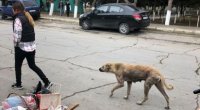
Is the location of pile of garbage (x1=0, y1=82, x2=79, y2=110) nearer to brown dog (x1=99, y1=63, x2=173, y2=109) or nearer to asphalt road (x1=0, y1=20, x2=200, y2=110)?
asphalt road (x1=0, y1=20, x2=200, y2=110)

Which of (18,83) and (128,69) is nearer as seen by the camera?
(128,69)

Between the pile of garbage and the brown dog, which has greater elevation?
the brown dog

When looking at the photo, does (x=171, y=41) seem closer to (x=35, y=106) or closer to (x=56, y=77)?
(x=56, y=77)

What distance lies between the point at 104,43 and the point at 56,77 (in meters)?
6.55

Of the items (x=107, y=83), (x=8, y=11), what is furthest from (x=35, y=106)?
(x=8, y=11)

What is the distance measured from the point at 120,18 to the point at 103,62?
8.49 m

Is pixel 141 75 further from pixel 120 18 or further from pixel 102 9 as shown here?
pixel 102 9

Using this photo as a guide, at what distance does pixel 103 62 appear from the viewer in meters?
11.7

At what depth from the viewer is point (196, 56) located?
13328 millimetres

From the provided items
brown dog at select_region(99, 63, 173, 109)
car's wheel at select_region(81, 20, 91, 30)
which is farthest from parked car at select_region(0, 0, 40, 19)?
brown dog at select_region(99, 63, 173, 109)

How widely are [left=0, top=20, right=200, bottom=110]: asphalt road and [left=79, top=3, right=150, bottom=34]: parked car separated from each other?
50 centimetres

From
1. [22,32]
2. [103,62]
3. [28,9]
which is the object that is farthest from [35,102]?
[28,9]

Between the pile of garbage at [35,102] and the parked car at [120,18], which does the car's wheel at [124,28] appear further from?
the pile of garbage at [35,102]

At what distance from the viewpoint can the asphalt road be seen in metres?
7.87
